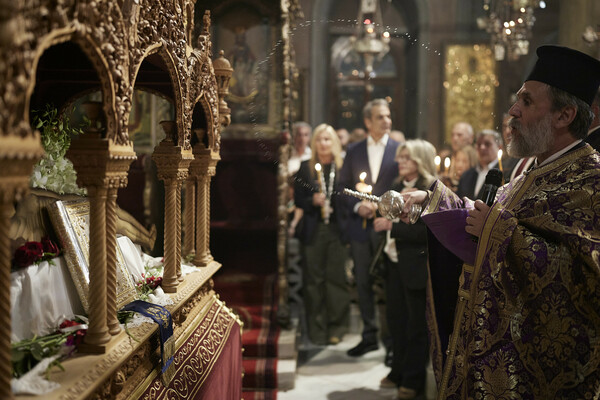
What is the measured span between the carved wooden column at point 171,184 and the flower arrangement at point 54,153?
0.42 metres

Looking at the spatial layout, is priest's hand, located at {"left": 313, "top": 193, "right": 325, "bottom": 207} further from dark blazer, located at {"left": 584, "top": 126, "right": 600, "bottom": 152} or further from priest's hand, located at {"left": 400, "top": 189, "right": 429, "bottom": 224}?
dark blazer, located at {"left": 584, "top": 126, "right": 600, "bottom": 152}

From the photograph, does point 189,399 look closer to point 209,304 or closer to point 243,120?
point 209,304

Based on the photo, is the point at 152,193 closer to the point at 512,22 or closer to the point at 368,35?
the point at 368,35

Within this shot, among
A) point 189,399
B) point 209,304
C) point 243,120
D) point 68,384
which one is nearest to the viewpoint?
point 68,384

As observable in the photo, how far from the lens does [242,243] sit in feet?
17.9

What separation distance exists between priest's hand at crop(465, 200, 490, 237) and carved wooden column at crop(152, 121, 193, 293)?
1.43 m

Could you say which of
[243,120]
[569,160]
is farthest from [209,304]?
[243,120]

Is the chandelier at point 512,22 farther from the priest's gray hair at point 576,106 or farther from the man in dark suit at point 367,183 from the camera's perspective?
the priest's gray hair at point 576,106

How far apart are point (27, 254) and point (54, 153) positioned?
0.67 meters

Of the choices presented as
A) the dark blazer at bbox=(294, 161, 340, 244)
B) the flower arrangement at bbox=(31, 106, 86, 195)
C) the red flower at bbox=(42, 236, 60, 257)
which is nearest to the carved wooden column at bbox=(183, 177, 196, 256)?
the flower arrangement at bbox=(31, 106, 86, 195)

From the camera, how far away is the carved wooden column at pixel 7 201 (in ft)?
4.05

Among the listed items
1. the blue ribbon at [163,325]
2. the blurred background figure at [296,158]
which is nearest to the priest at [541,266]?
the blue ribbon at [163,325]

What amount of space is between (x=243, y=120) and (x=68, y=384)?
4.65 meters

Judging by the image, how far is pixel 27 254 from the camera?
1.91m
